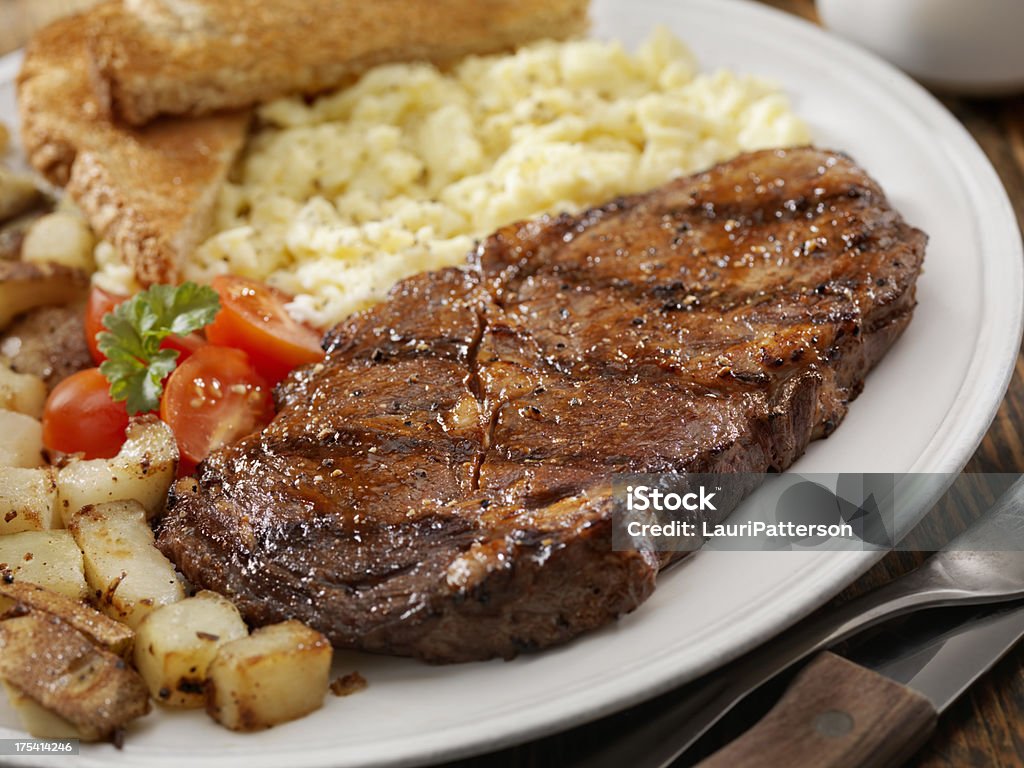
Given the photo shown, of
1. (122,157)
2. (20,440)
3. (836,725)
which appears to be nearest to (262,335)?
(20,440)

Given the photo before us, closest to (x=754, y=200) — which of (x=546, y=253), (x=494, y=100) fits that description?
(x=546, y=253)

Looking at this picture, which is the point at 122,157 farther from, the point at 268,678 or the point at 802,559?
the point at 802,559

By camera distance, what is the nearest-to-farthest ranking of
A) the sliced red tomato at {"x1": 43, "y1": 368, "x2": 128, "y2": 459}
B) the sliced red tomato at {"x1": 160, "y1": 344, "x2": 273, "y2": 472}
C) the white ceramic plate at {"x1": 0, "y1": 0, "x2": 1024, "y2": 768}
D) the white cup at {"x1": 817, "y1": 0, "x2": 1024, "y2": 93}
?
the white ceramic plate at {"x1": 0, "y1": 0, "x2": 1024, "y2": 768} → the sliced red tomato at {"x1": 160, "y1": 344, "x2": 273, "y2": 472} → the sliced red tomato at {"x1": 43, "y1": 368, "x2": 128, "y2": 459} → the white cup at {"x1": 817, "y1": 0, "x2": 1024, "y2": 93}

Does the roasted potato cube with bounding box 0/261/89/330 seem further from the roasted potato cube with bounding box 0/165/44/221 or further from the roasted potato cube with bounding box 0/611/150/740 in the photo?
→ the roasted potato cube with bounding box 0/611/150/740

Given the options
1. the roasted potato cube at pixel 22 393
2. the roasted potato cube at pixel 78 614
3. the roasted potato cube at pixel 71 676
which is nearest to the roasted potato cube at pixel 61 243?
the roasted potato cube at pixel 22 393

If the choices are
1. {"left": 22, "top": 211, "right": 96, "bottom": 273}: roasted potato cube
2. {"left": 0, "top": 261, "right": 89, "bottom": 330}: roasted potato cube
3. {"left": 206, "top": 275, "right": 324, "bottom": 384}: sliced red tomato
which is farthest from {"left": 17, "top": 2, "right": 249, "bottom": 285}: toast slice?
{"left": 206, "top": 275, "right": 324, "bottom": 384}: sliced red tomato

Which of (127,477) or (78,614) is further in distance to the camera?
(127,477)
